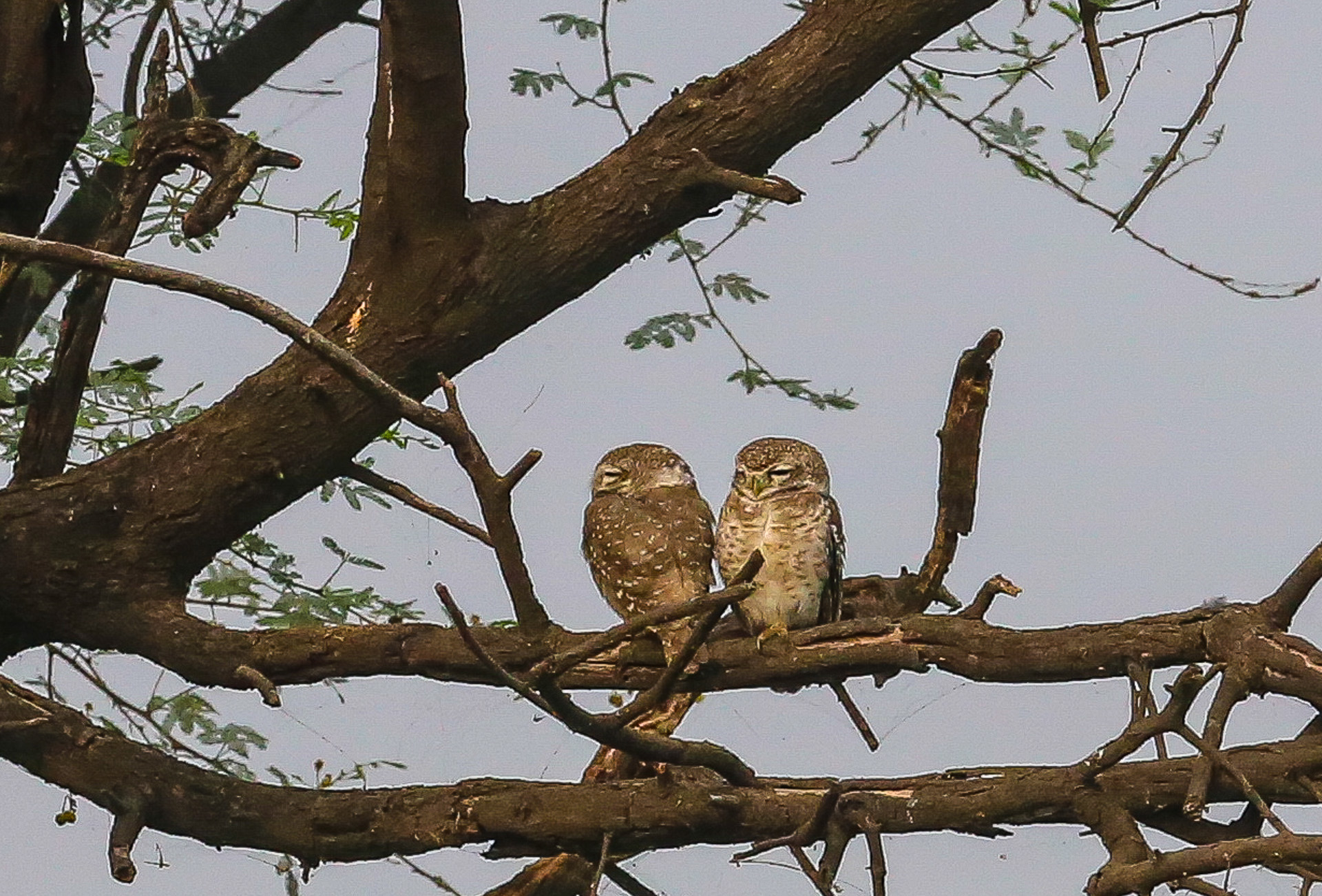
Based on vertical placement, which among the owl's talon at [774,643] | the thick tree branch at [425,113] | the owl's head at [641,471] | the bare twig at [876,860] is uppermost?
the thick tree branch at [425,113]

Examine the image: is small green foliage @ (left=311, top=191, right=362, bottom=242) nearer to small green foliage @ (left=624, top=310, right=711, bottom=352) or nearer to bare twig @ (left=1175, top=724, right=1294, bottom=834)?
small green foliage @ (left=624, top=310, right=711, bottom=352)

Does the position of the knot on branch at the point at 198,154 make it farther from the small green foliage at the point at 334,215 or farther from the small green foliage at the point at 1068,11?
the small green foliage at the point at 1068,11

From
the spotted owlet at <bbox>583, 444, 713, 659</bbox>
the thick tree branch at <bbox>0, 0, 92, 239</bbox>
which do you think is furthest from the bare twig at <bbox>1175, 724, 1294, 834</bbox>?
the thick tree branch at <bbox>0, 0, 92, 239</bbox>

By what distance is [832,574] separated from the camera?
259cm

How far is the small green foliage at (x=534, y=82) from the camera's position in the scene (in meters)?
2.86

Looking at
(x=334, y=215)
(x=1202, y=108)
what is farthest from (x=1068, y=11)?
(x=334, y=215)

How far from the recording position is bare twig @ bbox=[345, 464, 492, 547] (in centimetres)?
231

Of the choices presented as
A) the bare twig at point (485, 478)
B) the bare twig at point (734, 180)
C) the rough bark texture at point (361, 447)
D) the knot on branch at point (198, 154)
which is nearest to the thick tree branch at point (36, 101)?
the rough bark texture at point (361, 447)

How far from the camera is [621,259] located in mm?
2273

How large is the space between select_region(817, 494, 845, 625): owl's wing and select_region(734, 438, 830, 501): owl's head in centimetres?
6

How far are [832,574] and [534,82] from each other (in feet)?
2.99

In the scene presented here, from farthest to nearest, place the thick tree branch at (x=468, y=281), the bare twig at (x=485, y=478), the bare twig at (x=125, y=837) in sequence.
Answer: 1. the thick tree branch at (x=468, y=281)
2. the bare twig at (x=125, y=837)
3. the bare twig at (x=485, y=478)

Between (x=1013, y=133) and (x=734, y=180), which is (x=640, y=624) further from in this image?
(x=1013, y=133)

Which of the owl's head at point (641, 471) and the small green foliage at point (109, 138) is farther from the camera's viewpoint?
the owl's head at point (641, 471)
